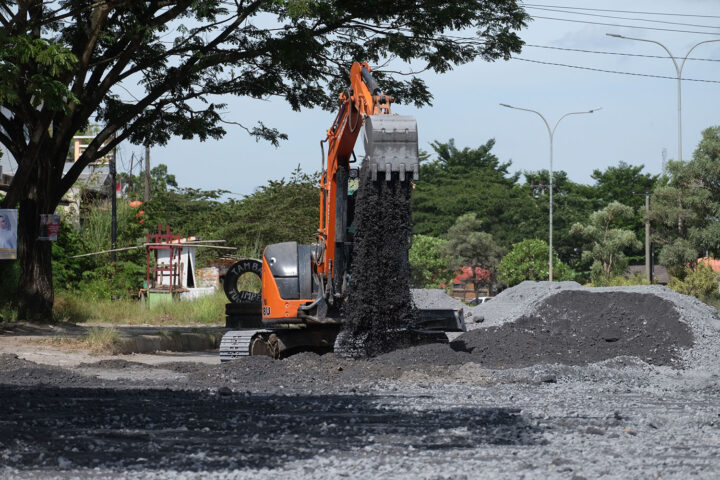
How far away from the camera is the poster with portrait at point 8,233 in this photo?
2020 cm

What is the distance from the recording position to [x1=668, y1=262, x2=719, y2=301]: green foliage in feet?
119

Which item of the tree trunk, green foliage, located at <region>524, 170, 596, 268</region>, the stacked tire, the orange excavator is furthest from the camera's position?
green foliage, located at <region>524, 170, 596, 268</region>

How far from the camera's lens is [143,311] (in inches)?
1118

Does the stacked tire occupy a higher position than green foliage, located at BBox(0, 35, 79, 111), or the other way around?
green foliage, located at BBox(0, 35, 79, 111)

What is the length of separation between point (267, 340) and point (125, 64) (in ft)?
30.1

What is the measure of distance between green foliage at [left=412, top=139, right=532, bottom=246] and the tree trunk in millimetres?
49862

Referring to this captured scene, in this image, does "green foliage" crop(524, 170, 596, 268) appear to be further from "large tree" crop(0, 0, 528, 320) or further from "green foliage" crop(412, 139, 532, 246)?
"large tree" crop(0, 0, 528, 320)

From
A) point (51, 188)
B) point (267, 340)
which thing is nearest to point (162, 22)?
point (51, 188)

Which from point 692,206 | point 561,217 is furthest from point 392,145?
point 561,217

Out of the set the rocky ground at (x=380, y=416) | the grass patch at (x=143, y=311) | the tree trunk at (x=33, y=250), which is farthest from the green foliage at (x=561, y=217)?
the rocky ground at (x=380, y=416)

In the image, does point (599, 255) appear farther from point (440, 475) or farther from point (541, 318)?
point (440, 475)

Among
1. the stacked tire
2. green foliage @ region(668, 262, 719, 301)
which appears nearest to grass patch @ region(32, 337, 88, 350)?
the stacked tire

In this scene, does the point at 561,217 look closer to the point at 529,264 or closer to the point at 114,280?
the point at 529,264

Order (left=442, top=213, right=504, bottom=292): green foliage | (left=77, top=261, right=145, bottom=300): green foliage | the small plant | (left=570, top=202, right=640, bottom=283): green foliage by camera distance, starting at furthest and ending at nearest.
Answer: (left=442, top=213, right=504, bottom=292): green foliage
(left=570, top=202, right=640, bottom=283): green foliage
(left=77, top=261, right=145, bottom=300): green foliage
the small plant
